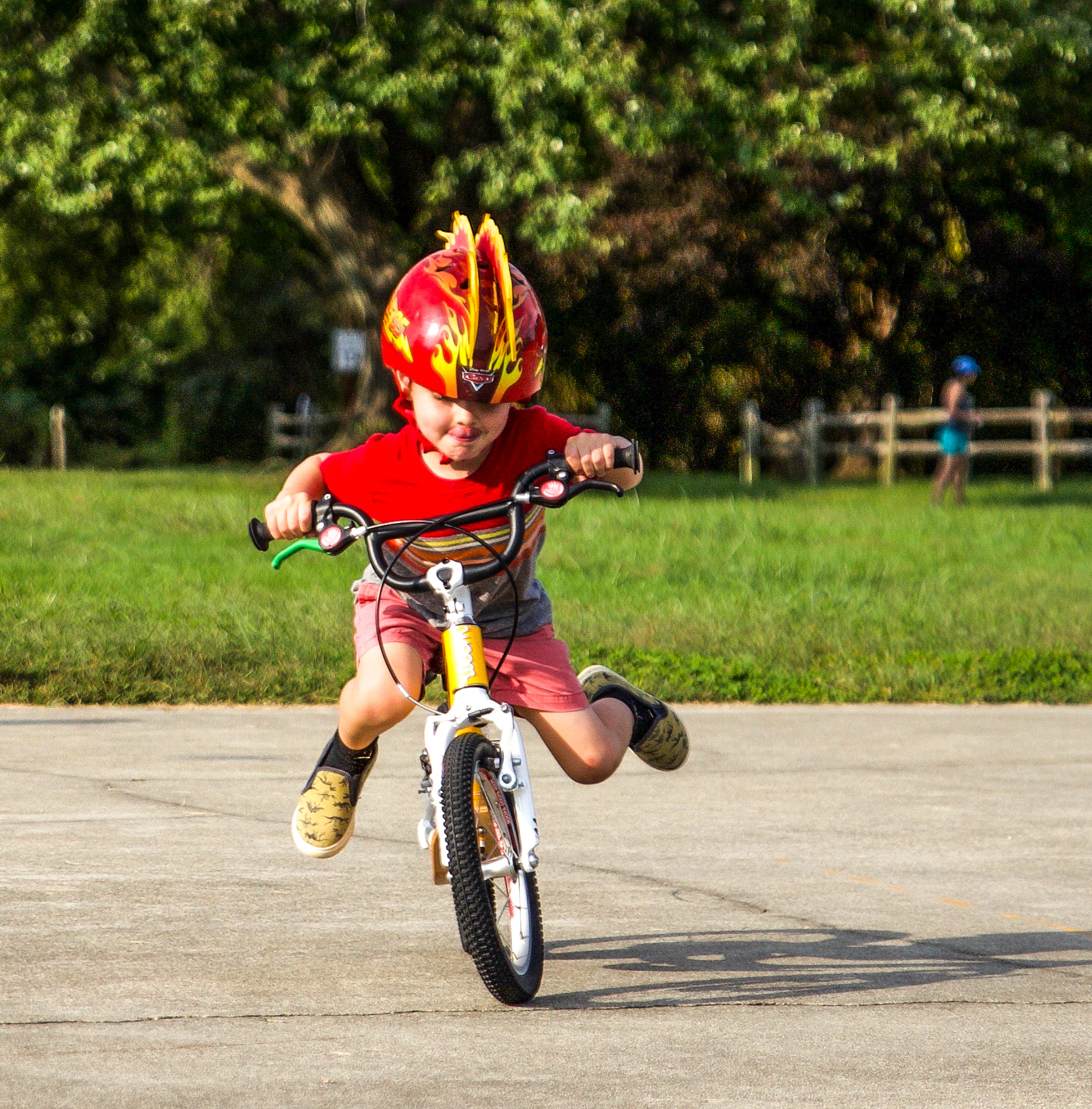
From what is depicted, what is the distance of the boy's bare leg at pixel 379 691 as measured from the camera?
4.69m

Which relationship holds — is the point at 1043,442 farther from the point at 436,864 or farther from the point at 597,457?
the point at 597,457

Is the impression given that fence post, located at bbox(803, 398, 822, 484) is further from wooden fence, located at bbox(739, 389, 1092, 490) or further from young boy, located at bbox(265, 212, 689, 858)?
young boy, located at bbox(265, 212, 689, 858)

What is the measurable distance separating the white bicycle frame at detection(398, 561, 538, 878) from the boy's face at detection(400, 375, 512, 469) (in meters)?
0.29

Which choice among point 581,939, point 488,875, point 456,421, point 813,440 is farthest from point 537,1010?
point 813,440

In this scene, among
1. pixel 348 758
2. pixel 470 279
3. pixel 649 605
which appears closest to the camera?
pixel 470 279

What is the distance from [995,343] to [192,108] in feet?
58.1

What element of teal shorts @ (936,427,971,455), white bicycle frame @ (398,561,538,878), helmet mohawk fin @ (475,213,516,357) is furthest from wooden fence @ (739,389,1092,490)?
white bicycle frame @ (398,561,538,878)

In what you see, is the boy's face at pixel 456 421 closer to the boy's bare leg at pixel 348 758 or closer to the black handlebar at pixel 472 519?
the black handlebar at pixel 472 519

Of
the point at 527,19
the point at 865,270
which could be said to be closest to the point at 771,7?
the point at 527,19

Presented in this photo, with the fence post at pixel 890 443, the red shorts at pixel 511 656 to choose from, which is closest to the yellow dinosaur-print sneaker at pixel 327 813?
the red shorts at pixel 511 656

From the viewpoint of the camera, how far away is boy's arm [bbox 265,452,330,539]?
15.1 ft

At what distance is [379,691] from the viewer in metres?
4.72

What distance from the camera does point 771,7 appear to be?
23109 mm

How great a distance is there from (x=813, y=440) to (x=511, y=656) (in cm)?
2914
